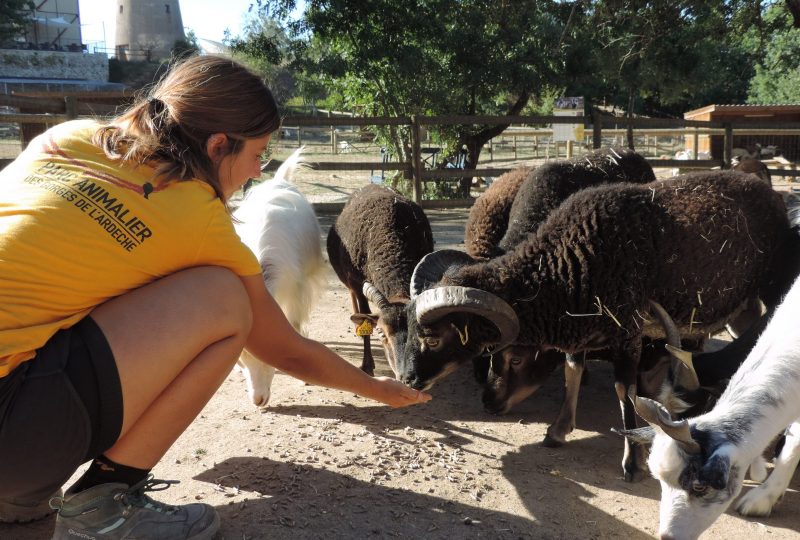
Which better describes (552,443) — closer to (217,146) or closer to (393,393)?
(393,393)

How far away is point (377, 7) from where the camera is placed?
15750mm

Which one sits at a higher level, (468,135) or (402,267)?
(468,135)

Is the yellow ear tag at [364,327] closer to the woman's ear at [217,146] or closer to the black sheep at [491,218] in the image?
the black sheep at [491,218]

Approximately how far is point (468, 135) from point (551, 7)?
372cm

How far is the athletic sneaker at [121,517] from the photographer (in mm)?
2564

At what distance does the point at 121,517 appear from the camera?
2658 millimetres

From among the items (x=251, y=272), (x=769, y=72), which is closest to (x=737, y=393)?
(x=251, y=272)

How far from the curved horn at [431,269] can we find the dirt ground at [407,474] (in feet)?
2.87

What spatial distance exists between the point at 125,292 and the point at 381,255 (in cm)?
326

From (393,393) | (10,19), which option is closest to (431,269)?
(393,393)

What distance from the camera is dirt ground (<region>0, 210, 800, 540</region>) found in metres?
3.30

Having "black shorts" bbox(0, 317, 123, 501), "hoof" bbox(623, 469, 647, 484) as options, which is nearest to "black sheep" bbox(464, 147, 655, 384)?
"hoof" bbox(623, 469, 647, 484)

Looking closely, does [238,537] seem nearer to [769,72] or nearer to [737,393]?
[737,393]

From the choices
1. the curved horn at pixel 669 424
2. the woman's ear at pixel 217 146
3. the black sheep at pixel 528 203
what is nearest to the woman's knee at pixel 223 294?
the woman's ear at pixel 217 146
